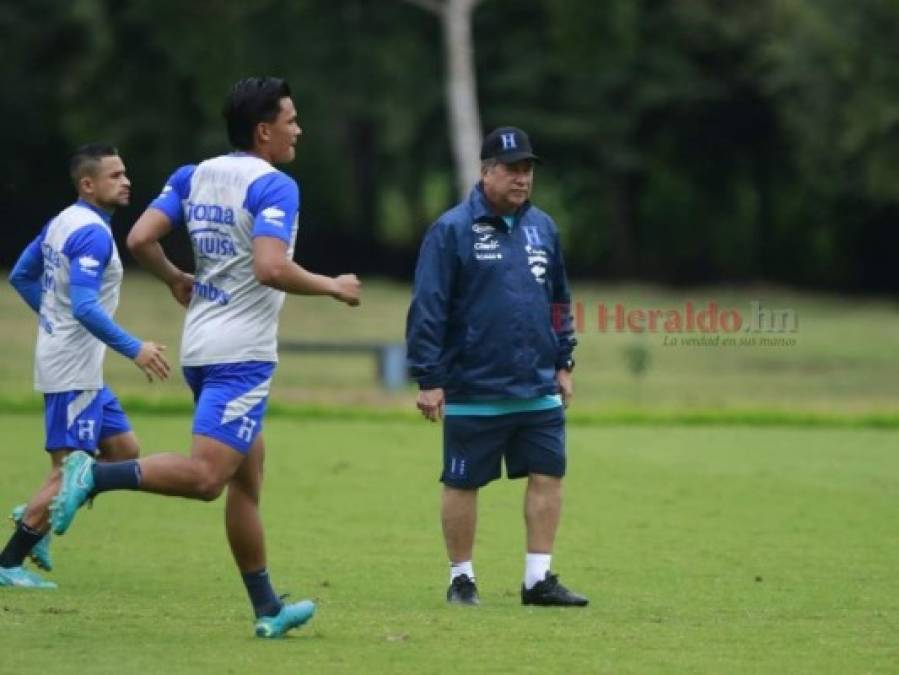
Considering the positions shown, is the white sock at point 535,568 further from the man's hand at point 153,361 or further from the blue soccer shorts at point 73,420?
the blue soccer shorts at point 73,420

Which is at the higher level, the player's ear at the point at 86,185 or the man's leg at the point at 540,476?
the player's ear at the point at 86,185

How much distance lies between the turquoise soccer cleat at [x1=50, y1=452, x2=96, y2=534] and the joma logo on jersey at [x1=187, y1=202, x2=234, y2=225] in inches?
41.9

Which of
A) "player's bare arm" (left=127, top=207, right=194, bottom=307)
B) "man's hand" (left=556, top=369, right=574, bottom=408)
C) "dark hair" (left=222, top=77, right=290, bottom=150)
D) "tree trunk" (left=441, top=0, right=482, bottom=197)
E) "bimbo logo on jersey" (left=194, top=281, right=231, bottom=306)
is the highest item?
"tree trunk" (left=441, top=0, right=482, bottom=197)

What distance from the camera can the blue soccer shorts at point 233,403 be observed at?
822 centimetres

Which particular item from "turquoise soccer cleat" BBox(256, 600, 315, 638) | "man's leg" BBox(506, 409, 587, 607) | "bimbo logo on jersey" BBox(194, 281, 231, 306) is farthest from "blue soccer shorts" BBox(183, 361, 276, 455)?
"man's leg" BBox(506, 409, 587, 607)

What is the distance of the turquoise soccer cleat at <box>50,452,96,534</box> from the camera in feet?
26.5

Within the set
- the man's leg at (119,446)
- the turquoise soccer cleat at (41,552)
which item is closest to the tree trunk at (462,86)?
the man's leg at (119,446)

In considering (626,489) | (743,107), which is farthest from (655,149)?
(626,489)

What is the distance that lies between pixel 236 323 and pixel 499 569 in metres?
3.80

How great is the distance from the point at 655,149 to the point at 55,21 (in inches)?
737

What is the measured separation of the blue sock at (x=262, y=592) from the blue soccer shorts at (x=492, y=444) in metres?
1.98

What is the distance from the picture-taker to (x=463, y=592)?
33.0 feet

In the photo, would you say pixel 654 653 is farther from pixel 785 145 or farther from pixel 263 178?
pixel 785 145

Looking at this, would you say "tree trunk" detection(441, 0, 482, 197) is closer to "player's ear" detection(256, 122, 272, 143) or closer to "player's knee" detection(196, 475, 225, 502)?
"player's ear" detection(256, 122, 272, 143)
